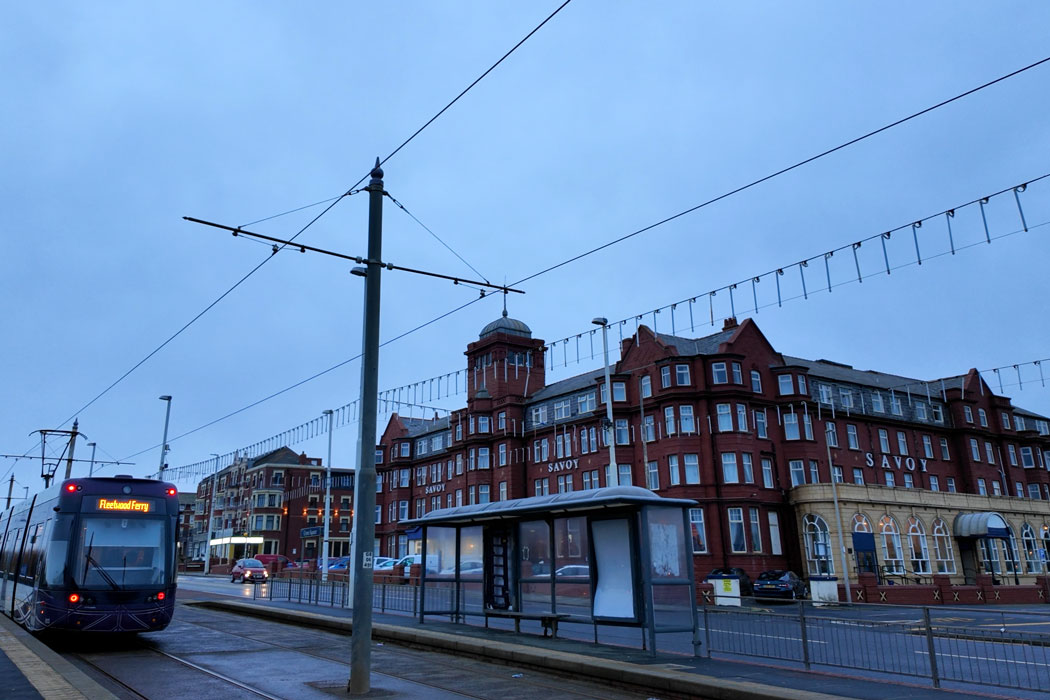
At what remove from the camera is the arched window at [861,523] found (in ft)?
137

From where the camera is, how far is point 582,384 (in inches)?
2212

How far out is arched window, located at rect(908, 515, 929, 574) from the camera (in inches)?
1726

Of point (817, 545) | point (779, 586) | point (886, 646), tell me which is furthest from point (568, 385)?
point (886, 646)

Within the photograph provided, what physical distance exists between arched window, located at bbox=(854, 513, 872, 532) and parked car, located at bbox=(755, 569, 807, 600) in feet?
20.2

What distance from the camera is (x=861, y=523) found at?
42031 mm

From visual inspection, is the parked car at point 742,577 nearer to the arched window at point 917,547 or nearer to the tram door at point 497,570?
the arched window at point 917,547

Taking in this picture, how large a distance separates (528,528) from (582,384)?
126ft

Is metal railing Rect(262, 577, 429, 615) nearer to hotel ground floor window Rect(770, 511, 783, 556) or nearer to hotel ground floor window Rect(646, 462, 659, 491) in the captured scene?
hotel ground floor window Rect(646, 462, 659, 491)

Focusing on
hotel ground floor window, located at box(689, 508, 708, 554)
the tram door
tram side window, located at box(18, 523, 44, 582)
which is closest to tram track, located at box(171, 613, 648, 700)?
the tram door

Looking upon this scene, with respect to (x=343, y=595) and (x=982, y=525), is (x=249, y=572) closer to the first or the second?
(x=343, y=595)

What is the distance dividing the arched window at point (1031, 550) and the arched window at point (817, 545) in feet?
55.1

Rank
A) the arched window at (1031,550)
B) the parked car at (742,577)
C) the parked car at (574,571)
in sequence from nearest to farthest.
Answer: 1. the parked car at (574,571)
2. the parked car at (742,577)
3. the arched window at (1031,550)

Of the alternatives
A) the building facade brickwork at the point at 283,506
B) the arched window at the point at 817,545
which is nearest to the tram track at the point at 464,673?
the arched window at the point at 817,545

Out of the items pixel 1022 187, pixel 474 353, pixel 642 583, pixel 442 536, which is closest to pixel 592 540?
pixel 642 583
